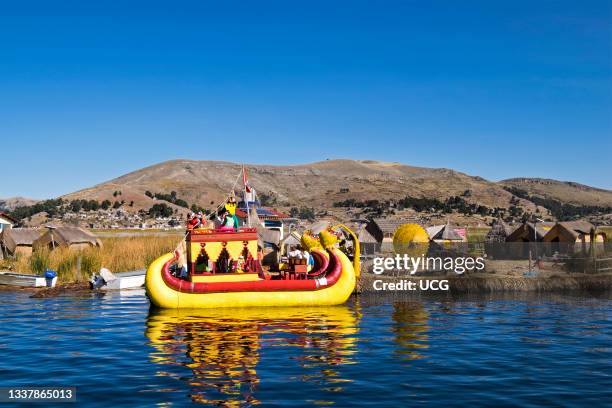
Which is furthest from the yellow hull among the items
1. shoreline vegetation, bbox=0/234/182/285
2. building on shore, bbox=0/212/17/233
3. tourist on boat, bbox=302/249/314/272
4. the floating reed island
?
building on shore, bbox=0/212/17/233

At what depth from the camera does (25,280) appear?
3250 cm

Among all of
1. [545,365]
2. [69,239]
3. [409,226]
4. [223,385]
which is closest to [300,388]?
[223,385]

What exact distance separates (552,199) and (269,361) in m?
194

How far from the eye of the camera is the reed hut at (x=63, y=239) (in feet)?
140

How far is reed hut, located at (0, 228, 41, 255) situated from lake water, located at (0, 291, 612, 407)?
20554 mm

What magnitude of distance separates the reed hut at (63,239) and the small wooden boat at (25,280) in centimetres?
892

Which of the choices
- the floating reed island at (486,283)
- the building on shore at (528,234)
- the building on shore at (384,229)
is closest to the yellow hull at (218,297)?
the floating reed island at (486,283)

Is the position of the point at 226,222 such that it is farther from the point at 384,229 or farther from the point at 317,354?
the point at 384,229

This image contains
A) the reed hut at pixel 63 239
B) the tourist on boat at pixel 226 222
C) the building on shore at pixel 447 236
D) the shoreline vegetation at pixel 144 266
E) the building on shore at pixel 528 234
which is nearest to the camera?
the tourist on boat at pixel 226 222

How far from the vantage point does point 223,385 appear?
43.4 ft

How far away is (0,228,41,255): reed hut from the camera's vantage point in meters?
43.8

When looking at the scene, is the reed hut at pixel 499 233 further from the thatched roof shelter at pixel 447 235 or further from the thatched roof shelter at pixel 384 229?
the thatched roof shelter at pixel 384 229

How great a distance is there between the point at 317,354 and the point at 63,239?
31189 millimetres

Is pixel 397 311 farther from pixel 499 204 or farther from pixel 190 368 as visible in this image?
pixel 499 204
